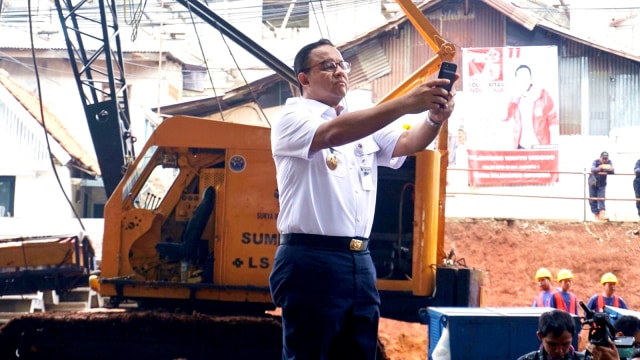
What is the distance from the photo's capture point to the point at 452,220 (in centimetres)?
2072

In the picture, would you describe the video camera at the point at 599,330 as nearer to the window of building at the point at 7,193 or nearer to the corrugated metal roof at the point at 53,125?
the corrugated metal roof at the point at 53,125

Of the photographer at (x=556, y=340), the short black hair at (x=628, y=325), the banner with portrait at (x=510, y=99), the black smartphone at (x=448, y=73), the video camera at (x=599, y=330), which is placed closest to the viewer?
the black smartphone at (x=448, y=73)

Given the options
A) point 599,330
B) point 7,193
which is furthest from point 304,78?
point 7,193

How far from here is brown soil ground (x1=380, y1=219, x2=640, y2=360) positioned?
731 inches

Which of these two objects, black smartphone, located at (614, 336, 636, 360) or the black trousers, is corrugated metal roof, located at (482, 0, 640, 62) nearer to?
black smartphone, located at (614, 336, 636, 360)

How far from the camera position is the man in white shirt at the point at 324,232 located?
10.5ft

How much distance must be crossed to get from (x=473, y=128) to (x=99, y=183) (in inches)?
406

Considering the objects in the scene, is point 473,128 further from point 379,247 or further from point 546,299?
point 379,247

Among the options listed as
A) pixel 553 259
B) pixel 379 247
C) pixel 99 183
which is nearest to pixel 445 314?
pixel 379 247

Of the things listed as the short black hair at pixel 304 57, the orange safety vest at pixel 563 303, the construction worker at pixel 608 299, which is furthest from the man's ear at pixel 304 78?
the orange safety vest at pixel 563 303

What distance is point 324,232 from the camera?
325cm

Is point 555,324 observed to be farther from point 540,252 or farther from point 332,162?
point 540,252

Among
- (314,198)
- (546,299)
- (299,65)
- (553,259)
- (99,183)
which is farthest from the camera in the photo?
(99,183)

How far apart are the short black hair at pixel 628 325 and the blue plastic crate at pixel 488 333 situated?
171cm
